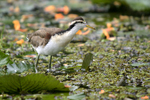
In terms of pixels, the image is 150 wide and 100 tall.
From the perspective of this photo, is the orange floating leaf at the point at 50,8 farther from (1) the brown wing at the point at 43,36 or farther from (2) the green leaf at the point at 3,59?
(2) the green leaf at the point at 3,59

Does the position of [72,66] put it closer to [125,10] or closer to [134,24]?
[134,24]

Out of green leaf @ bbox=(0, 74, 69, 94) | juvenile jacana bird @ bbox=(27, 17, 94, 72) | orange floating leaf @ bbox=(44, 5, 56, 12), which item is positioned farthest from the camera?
orange floating leaf @ bbox=(44, 5, 56, 12)

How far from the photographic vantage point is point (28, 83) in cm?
323

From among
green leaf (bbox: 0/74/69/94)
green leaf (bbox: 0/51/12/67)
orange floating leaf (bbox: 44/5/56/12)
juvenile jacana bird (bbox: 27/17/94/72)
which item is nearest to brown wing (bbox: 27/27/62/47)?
juvenile jacana bird (bbox: 27/17/94/72)

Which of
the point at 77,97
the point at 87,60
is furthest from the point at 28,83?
the point at 87,60

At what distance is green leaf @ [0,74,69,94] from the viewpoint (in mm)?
3199

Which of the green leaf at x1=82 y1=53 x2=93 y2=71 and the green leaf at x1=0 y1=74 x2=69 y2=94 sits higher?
the green leaf at x1=82 y1=53 x2=93 y2=71

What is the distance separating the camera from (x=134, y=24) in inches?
302

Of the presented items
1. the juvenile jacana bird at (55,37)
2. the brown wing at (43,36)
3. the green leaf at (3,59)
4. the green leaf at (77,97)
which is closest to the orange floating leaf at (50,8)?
the brown wing at (43,36)

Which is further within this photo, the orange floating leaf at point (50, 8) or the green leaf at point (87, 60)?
the orange floating leaf at point (50, 8)

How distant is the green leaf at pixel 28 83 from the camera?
3.20m

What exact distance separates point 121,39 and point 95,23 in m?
1.81

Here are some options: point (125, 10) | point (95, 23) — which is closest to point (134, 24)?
point (95, 23)

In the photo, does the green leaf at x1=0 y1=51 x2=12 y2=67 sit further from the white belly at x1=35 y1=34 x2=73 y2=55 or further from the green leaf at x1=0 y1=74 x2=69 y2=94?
the green leaf at x1=0 y1=74 x2=69 y2=94
